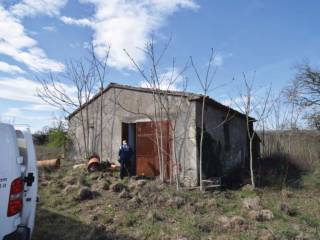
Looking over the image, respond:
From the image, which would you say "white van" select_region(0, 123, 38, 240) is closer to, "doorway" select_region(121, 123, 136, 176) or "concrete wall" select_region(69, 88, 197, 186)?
"concrete wall" select_region(69, 88, 197, 186)

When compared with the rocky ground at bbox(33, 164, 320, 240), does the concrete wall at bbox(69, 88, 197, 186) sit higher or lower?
higher

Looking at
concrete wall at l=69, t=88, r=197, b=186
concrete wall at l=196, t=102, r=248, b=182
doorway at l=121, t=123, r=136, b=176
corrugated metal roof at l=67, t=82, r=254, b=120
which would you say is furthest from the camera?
doorway at l=121, t=123, r=136, b=176

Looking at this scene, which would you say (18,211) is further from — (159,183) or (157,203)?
(159,183)

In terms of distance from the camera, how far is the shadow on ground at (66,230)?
7203 millimetres

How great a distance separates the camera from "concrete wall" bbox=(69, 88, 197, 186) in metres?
13.1

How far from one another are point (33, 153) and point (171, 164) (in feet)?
29.4

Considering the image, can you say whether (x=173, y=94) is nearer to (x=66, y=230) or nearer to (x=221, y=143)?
(x=221, y=143)

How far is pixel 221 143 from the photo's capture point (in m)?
15.2

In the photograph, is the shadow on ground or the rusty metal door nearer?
the shadow on ground

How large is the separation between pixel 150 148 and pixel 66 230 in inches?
279

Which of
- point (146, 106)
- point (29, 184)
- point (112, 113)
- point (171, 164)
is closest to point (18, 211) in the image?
point (29, 184)

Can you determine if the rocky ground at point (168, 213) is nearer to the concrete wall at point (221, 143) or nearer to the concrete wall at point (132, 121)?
the concrete wall at point (132, 121)

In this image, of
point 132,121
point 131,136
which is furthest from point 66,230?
point 131,136

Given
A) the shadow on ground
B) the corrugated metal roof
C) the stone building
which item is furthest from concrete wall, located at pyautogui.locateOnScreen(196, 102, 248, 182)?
the shadow on ground
